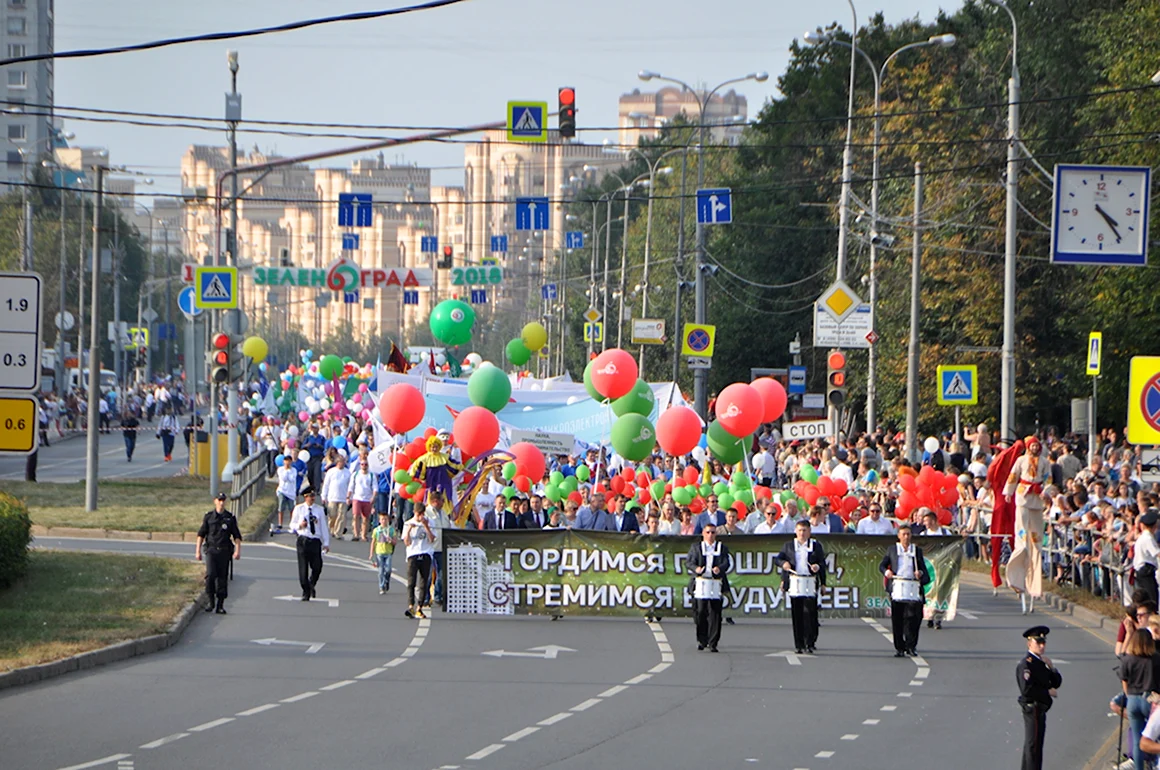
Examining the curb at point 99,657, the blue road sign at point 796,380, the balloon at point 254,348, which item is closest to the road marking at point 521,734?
the curb at point 99,657

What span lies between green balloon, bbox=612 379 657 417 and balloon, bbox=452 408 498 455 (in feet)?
16.9

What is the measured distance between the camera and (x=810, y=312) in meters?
65.9

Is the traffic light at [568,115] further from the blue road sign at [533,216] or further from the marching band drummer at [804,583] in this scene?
the blue road sign at [533,216]

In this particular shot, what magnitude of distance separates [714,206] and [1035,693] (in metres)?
31.8

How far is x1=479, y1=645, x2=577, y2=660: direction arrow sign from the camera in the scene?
19016 millimetres

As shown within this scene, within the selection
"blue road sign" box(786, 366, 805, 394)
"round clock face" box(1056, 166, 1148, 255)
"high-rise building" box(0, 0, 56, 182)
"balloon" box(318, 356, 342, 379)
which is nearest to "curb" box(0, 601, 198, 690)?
"round clock face" box(1056, 166, 1148, 255)

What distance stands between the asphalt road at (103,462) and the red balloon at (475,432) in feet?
51.4

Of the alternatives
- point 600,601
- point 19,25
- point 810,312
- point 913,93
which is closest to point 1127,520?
point 600,601

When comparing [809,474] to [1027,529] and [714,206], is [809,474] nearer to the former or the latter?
[1027,529]

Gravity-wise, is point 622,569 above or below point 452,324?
below

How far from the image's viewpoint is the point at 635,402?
3164cm

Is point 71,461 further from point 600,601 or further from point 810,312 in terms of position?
point 600,601

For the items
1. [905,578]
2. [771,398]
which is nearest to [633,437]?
[771,398]

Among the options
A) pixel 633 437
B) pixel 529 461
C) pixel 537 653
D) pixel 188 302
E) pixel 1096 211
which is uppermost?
pixel 1096 211
